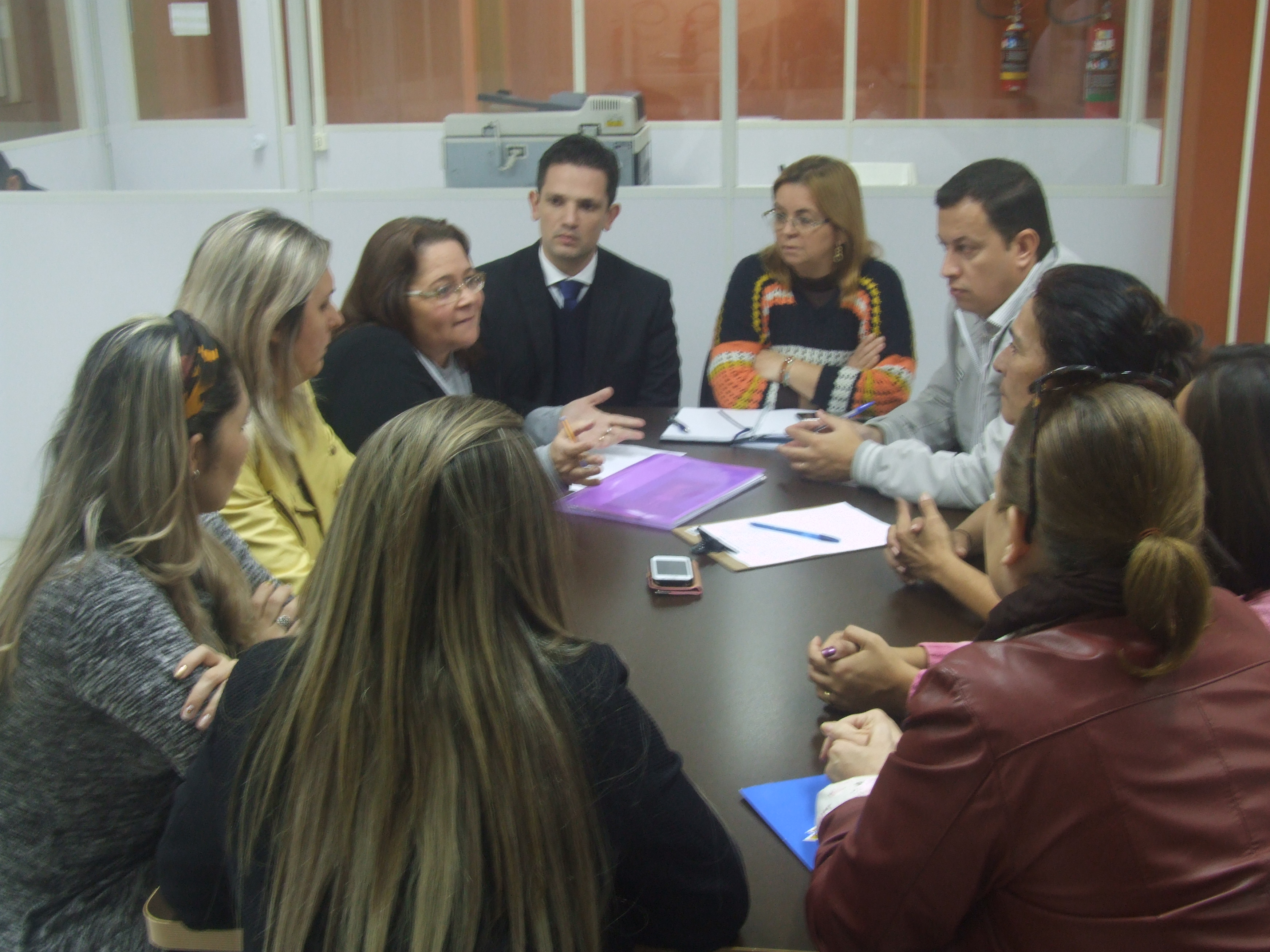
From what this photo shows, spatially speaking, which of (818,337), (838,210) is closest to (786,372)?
(818,337)

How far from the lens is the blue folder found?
1.15 meters

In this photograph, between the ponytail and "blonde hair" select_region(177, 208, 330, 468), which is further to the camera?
"blonde hair" select_region(177, 208, 330, 468)

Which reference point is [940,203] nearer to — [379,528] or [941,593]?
[941,593]

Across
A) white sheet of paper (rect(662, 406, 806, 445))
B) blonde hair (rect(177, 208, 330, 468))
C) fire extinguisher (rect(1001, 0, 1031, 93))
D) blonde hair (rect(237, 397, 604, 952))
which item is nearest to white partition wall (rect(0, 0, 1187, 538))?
fire extinguisher (rect(1001, 0, 1031, 93))

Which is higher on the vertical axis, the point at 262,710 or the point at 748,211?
the point at 748,211

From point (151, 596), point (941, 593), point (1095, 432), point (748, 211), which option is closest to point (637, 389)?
point (748, 211)

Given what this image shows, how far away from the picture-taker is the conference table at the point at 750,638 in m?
1.18

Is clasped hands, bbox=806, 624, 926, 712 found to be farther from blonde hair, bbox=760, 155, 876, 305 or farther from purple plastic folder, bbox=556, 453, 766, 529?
blonde hair, bbox=760, 155, 876, 305

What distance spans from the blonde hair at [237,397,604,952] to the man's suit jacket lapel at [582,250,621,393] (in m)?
2.18

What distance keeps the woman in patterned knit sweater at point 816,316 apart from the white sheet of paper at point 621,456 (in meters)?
0.53

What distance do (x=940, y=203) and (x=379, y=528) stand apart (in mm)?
1956

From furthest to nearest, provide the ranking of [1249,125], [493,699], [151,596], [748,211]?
[748,211]
[1249,125]
[151,596]
[493,699]

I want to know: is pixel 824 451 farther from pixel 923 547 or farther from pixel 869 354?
pixel 869 354

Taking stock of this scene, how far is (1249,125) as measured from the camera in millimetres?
3570
